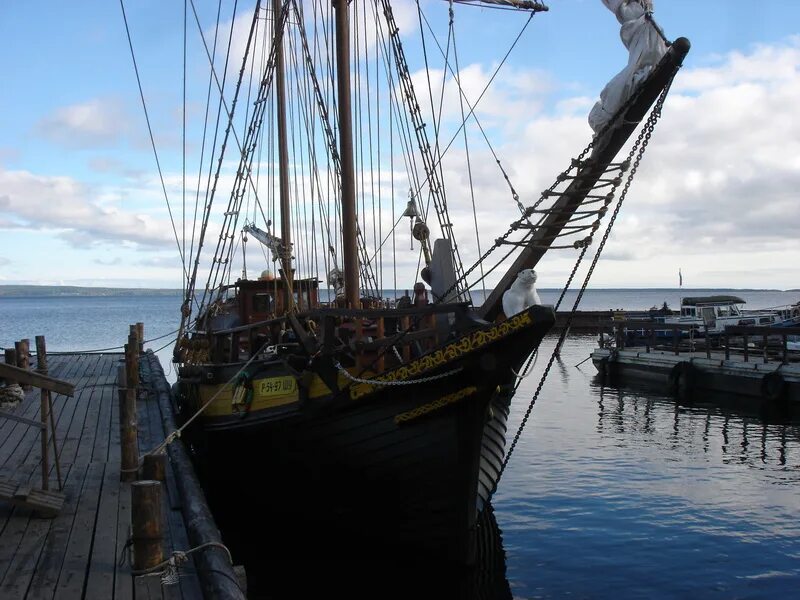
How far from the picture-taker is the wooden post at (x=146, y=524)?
20.7 ft

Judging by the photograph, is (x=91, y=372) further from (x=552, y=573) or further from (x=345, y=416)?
(x=552, y=573)

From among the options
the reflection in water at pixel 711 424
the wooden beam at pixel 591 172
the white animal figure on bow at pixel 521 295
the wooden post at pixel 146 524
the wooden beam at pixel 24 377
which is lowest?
the reflection in water at pixel 711 424

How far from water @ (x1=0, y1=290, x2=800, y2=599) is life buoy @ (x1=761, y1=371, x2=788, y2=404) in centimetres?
120

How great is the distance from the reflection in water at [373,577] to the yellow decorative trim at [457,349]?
2.76m

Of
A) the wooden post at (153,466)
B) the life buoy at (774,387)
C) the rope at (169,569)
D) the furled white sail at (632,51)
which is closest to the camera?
the rope at (169,569)

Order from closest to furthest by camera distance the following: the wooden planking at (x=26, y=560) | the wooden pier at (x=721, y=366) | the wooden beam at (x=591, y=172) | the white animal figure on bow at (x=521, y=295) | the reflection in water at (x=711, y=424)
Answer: the wooden planking at (x=26, y=560), the wooden beam at (x=591, y=172), the white animal figure on bow at (x=521, y=295), the reflection in water at (x=711, y=424), the wooden pier at (x=721, y=366)

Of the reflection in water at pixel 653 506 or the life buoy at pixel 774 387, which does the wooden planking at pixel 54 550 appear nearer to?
the reflection in water at pixel 653 506

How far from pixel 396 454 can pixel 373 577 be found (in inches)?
73.8

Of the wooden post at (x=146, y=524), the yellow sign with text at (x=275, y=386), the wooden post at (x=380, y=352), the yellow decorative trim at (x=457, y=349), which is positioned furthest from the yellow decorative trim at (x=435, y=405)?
the wooden post at (x=146, y=524)

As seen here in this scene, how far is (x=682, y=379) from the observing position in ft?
107

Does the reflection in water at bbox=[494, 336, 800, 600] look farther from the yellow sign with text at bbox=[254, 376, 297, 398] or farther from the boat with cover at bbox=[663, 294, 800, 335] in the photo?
the boat with cover at bbox=[663, 294, 800, 335]

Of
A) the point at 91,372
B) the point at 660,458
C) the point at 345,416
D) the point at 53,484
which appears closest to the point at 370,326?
the point at 345,416

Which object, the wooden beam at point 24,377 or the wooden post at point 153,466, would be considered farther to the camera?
the wooden post at point 153,466

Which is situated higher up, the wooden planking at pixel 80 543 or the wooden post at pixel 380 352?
the wooden post at pixel 380 352
